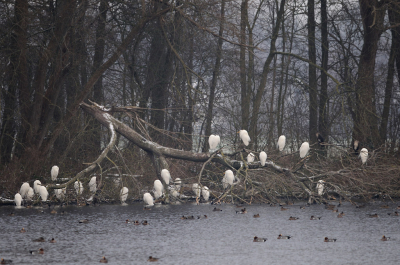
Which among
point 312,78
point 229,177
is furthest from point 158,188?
point 312,78

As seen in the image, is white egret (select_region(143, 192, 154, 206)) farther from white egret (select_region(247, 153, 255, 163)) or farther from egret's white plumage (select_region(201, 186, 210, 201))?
white egret (select_region(247, 153, 255, 163))

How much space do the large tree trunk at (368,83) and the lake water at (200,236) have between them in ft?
15.6

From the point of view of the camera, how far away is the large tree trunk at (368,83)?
678 inches

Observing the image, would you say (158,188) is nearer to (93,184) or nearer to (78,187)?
(93,184)

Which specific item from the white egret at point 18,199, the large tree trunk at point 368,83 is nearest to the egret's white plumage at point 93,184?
the white egret at point 18,199

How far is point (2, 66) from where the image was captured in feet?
47.1

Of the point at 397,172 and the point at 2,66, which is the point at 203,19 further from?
the point at 397,172

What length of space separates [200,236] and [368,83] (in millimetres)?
11013

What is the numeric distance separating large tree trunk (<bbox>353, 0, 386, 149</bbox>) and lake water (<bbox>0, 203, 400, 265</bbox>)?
15.6ft

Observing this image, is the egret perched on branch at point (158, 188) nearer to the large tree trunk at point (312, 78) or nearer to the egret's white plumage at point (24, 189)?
the egret's white plumage at point (24, 189)

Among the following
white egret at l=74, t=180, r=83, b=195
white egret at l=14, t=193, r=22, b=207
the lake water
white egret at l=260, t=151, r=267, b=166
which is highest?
white egret at l=260, t=151, r=267, b=166

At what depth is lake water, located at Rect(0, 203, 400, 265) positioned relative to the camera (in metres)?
7.45

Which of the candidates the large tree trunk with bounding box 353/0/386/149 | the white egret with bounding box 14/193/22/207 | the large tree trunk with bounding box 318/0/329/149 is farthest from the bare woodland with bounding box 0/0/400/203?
the large tree trunk with bounding box 318/0/329/149

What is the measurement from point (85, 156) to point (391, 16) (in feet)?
39.2
